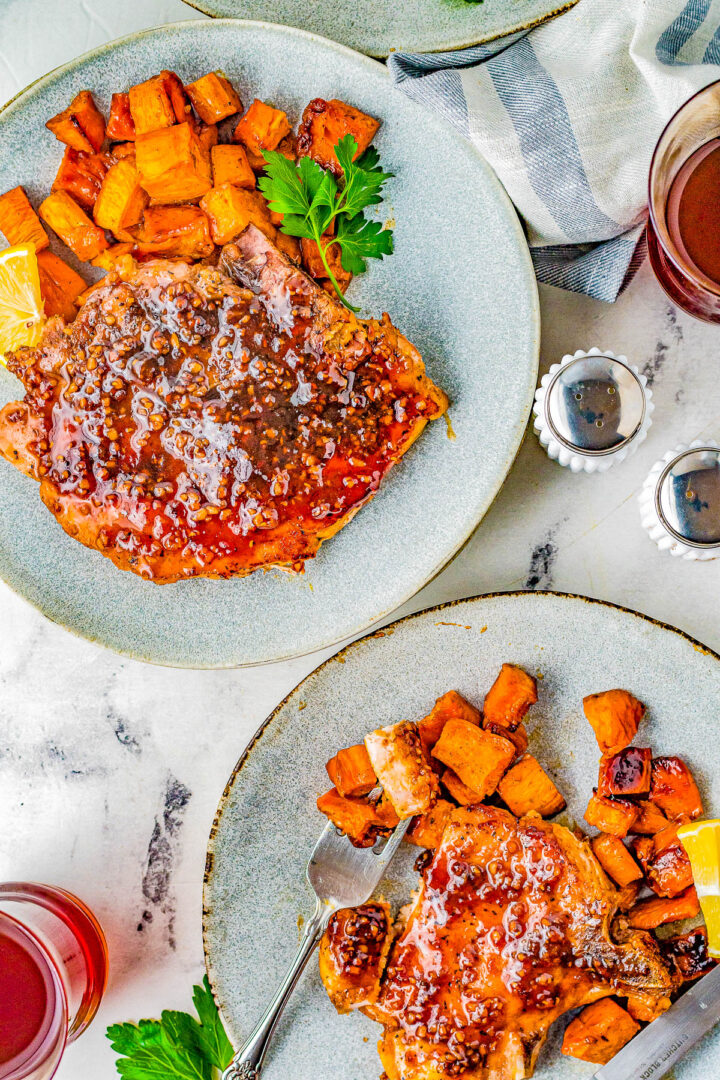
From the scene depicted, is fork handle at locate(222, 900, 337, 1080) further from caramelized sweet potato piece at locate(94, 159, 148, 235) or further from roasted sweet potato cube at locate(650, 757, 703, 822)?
caramelized sweet potato piece at locate(94, 159, 148, 235)

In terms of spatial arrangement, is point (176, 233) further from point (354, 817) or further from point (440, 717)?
point (354, 817)

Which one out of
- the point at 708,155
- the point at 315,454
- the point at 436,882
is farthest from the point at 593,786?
the point at 708,155

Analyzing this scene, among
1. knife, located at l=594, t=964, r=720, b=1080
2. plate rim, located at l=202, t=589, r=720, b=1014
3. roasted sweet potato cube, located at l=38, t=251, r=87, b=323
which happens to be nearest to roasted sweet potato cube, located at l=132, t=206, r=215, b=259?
roasted sweet potato cube, located at l=38, t=251, r=87, b=323

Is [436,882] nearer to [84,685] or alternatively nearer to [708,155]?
[84,685]

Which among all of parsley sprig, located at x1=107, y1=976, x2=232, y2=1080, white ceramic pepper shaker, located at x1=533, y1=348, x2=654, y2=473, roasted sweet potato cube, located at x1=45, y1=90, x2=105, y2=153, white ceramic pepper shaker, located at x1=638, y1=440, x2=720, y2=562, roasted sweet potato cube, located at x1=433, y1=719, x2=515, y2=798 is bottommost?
parsley sprig, located at x1=107, y1=976, x2=232, y2=1080

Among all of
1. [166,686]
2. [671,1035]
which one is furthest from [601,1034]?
[166,686]
